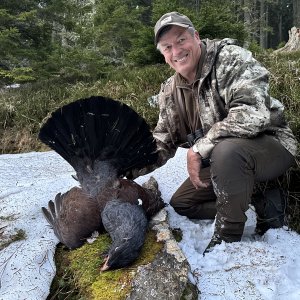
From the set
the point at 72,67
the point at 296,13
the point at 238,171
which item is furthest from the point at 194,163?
the point at 296,13

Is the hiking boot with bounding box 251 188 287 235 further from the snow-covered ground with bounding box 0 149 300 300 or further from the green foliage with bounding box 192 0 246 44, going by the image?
the green foliage with bounding box 192 0 246 44

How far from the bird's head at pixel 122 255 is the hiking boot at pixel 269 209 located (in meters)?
1.39

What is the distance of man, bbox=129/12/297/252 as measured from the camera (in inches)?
106

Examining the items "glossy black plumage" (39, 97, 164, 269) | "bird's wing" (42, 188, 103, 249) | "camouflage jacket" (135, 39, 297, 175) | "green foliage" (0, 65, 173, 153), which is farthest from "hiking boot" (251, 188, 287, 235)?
"green foliage" (0, 65, 173, 153)

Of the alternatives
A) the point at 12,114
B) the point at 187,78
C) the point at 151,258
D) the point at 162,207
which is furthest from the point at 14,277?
the point at 12,114

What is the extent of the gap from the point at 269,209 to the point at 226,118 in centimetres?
102

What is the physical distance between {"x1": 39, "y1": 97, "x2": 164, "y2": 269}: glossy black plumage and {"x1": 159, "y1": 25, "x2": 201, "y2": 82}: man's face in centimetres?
60

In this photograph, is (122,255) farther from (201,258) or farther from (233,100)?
(233,100)

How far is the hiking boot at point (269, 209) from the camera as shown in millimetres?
3203

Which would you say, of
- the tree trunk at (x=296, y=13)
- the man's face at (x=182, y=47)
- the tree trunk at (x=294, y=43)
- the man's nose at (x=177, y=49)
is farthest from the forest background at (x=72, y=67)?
the tree trunk at (x=296, y=13)

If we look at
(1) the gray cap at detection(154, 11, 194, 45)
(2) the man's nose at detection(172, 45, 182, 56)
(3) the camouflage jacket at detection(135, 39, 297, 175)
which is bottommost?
(3) the camouflage jacket at detection(135, 39, 297, 175)

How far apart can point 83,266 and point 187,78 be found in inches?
67.1

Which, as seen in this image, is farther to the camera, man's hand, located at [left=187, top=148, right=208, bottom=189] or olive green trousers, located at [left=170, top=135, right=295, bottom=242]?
man's hand, located at [left=187, top=148, right=208, bottom=189]

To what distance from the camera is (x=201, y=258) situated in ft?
8.80
